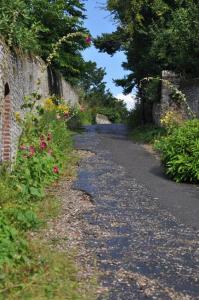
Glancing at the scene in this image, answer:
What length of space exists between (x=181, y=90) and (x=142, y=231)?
11758 millimetres

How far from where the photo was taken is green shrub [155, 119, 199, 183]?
37.6 ft

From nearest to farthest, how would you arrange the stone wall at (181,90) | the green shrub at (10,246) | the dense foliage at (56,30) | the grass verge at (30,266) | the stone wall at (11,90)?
the grass verge at (30,266)
the green shrub at (10,246)
the stone wall at (11,90)
the dense foliage at (56,30)
the stone wall at (181,90)

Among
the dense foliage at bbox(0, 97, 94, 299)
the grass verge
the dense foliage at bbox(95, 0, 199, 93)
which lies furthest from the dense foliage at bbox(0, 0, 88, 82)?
the grass verge

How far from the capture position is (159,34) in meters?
19.2

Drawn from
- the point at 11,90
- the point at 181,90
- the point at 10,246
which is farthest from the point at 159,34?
the point at 10,246

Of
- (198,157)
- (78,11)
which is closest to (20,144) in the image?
(198,157)

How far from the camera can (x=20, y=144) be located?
9.30 meters

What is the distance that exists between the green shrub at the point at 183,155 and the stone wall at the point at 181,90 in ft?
16.9

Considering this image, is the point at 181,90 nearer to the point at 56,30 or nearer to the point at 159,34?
the point at 159,34

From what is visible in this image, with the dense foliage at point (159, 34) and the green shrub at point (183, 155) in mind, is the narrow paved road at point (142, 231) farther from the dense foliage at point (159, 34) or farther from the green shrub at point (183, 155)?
the dense foliage at point (159, 34)

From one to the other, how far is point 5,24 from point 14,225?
425cm

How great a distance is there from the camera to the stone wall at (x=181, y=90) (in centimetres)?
1759

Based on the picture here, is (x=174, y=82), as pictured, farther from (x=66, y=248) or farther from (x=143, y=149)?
(x=66, y=248)

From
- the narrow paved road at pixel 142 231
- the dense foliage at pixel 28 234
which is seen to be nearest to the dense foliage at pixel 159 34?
the narrow paved road at pixel 142 231
